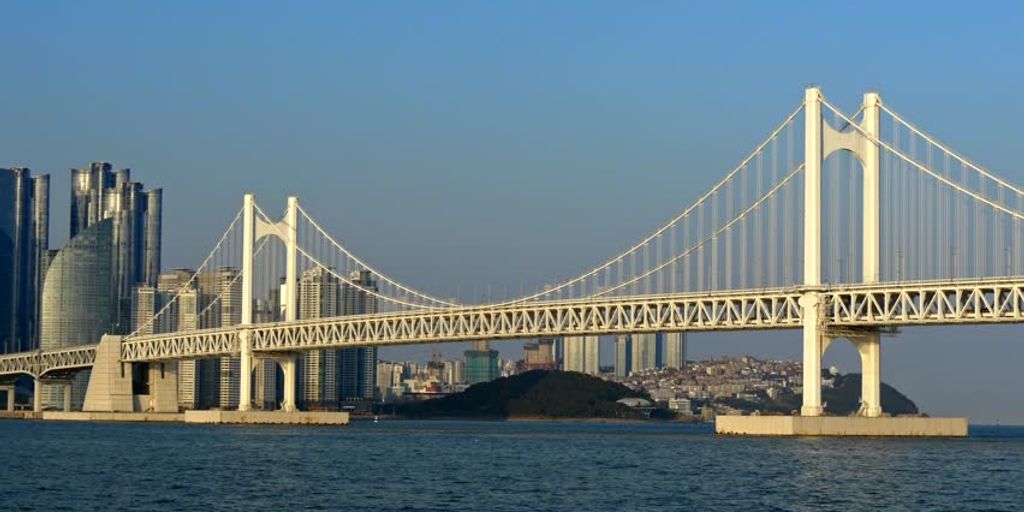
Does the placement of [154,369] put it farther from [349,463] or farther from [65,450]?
[349,463]

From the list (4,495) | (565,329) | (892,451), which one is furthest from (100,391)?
(4,495)

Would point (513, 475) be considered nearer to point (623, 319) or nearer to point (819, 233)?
point (819, 233)

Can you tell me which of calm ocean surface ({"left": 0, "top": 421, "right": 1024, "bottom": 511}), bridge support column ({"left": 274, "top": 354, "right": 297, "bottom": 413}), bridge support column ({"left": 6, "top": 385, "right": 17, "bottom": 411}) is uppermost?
bridge support column ({"left": 274, "top": 354, "right": 297, "bottom": 413})

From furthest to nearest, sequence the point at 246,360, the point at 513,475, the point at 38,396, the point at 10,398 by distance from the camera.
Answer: the point at 10,398
the point at 38,396
the point at 246,360
the point at 513,475

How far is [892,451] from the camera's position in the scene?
61.8m

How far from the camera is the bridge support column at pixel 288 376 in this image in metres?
105

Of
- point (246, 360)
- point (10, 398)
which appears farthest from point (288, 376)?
point (10, 398)

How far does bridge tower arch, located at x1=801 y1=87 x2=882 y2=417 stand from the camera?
69.1m

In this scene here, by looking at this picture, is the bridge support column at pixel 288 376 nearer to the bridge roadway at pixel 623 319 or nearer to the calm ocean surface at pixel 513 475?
the bridge roadway at pixel 623 319

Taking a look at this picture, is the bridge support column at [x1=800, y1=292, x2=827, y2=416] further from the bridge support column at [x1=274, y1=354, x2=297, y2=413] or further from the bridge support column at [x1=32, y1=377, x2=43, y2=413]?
the bridge support column at [x1=32, y1=377, x2=43, y2=413]

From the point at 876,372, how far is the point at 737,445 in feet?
22.6

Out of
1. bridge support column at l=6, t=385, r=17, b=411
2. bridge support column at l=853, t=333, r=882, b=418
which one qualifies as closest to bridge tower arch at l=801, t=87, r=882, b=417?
bridge support column at l=853, t=333, r=882, b=418

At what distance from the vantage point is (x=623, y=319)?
80562 millimetres

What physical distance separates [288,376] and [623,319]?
30.3m
